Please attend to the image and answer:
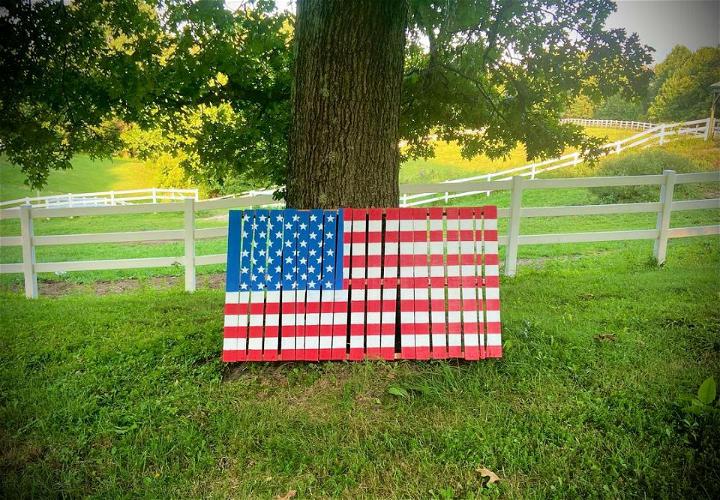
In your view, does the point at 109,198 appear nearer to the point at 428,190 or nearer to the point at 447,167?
the point at 447,167

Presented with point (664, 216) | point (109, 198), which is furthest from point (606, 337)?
point (109, 198)

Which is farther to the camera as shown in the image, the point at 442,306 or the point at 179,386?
the point at 442,306

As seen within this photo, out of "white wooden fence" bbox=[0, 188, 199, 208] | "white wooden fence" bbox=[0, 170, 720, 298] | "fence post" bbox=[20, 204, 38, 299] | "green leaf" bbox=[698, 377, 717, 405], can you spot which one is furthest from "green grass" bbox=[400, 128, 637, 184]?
"green leaf" bbox=[698, 377, 717, 405]

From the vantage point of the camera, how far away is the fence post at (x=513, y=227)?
7512 mm

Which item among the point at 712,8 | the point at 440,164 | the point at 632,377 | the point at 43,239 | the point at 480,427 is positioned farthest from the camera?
the point at 440,164

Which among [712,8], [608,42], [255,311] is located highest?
[608,42]

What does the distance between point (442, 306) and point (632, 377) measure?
4.77 ft

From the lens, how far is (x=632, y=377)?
3486 mm

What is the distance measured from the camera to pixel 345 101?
3.79 metres

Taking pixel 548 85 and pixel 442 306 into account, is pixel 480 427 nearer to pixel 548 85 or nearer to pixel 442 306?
pixel 442 306

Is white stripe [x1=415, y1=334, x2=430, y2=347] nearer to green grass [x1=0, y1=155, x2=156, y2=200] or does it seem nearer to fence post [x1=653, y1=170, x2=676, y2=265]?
fence post [x1=653, y1=170, x2=676, y2=265]

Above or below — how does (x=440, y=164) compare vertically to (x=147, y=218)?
above

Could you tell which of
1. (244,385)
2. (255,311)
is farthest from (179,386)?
(255,311)

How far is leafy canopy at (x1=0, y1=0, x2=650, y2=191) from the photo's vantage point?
5.13m
